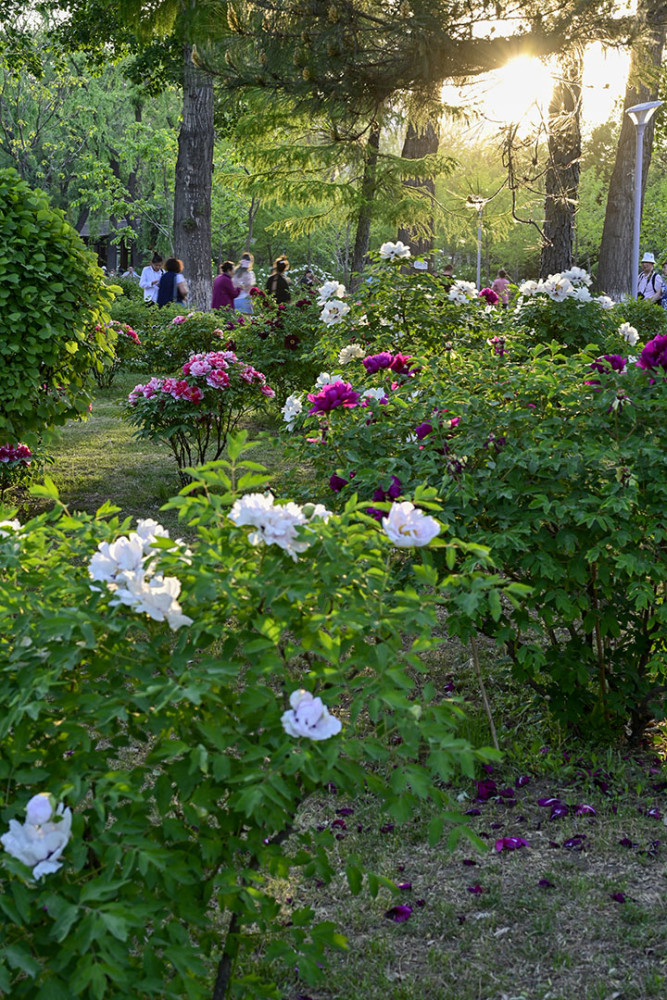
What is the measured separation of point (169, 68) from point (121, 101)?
2548 cm

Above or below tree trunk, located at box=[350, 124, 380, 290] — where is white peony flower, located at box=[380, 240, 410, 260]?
below

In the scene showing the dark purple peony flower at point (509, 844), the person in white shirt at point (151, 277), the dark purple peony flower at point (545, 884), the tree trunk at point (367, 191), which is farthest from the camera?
the person in white shirt at point (151, 277)

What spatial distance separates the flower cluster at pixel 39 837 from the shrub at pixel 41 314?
4596 millimetres

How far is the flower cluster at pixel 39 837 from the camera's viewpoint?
59.3 inches

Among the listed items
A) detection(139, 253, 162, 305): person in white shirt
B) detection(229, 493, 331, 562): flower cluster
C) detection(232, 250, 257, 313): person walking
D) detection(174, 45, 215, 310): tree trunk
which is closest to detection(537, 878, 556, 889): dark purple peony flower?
detection(229, 493, 331, 562): flower cluster

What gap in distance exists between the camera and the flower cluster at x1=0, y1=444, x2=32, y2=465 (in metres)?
6.48

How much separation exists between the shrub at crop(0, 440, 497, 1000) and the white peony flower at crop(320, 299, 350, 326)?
4199mm

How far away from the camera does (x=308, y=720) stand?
165 centimetres

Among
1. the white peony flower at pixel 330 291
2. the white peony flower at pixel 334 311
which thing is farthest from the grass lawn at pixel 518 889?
the white peony flower at pixel 330 291

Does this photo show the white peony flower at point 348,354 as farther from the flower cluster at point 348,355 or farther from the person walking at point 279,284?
the person walking at point 279,284

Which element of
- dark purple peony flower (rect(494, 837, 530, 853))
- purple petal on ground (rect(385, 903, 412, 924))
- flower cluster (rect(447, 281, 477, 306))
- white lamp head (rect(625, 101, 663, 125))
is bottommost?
dark purple peony flower (rect(494, 837, 530, 853))

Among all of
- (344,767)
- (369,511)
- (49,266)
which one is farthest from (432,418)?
(49,266)

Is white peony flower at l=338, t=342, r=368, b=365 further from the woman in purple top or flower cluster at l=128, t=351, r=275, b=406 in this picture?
the woman in purple top

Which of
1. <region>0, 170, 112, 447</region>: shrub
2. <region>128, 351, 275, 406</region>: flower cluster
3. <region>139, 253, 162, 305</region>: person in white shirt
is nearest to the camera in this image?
<region>0, 170, 112, 447</region>: shrub
